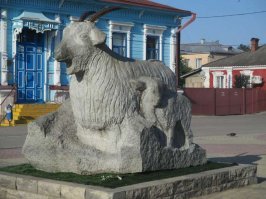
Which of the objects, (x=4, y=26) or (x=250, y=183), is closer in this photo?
(x=250, y=183)

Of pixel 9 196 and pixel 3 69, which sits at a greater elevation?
pixel 3 69

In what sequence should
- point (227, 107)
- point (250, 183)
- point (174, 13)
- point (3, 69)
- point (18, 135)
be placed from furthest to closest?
1. point (227, 107)
2. point (174, 13)
3. point (3, 69)
4. point (18, 135)
5. point (250, 183)

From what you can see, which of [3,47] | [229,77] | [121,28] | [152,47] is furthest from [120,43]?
[229,77]

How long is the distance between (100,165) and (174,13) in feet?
75.7

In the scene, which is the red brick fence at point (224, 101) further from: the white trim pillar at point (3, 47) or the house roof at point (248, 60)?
the white trim pillar at point (3, 47)

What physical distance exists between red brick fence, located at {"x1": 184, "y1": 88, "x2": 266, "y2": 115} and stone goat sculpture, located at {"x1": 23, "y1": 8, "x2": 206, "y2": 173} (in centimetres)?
2461

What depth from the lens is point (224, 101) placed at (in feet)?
107

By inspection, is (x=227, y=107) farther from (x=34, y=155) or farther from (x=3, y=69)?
(x=34, y=155)

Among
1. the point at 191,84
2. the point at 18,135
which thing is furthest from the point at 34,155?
the point at 191,84

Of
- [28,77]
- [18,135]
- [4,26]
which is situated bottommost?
[18,135]

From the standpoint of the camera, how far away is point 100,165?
6605mm

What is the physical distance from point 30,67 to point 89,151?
56.5 ft

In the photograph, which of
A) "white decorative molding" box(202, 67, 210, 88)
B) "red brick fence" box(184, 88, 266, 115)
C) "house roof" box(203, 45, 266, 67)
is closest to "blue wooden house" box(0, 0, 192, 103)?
"red brick fence" box(184, 88, 266, 115)

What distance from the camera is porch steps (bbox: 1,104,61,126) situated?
2162 cm
